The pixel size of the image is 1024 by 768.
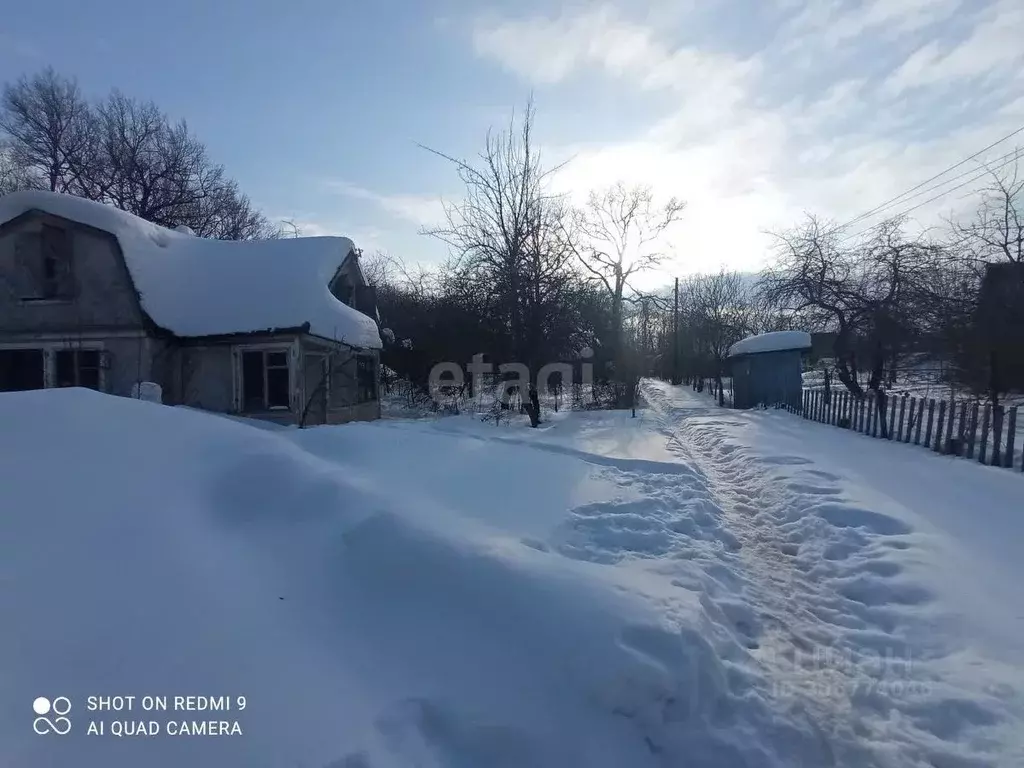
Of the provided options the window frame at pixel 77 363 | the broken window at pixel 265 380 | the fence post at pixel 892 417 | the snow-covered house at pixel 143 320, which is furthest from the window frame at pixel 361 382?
the fence post at pixel 892 417

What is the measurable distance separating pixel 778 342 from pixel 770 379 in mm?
1541

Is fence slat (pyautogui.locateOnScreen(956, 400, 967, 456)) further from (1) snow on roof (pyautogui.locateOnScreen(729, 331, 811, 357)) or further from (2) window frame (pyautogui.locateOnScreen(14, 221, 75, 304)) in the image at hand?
(2) window frame (pyautogui.locateOnScreen(14, 221, 75, 304))

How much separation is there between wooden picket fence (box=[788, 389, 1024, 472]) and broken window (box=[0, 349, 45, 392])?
21.2 m

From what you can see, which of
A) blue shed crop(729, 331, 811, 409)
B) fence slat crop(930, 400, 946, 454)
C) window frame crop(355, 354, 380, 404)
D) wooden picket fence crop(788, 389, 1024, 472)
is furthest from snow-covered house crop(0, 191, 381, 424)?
blue shed crop(729, 331, 811, 409)

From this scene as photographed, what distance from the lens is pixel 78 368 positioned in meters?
15.5

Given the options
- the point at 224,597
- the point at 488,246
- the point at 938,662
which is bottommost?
the point at 938,662

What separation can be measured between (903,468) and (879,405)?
178 inches

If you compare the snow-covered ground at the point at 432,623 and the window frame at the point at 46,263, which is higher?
the window frame at the point at 46,263

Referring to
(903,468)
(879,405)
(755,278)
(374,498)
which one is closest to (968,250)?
(879,405)

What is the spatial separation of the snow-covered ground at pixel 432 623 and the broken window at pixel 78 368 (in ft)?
42.7

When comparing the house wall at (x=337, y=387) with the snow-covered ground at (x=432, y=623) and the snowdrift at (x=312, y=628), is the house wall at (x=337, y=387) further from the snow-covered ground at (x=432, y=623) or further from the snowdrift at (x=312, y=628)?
the snowdrift at (x=312, y=628)

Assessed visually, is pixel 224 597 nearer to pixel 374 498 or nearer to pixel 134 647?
pixel 134 647

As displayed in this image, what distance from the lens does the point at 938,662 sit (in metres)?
3.66

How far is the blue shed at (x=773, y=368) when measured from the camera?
20781mm
